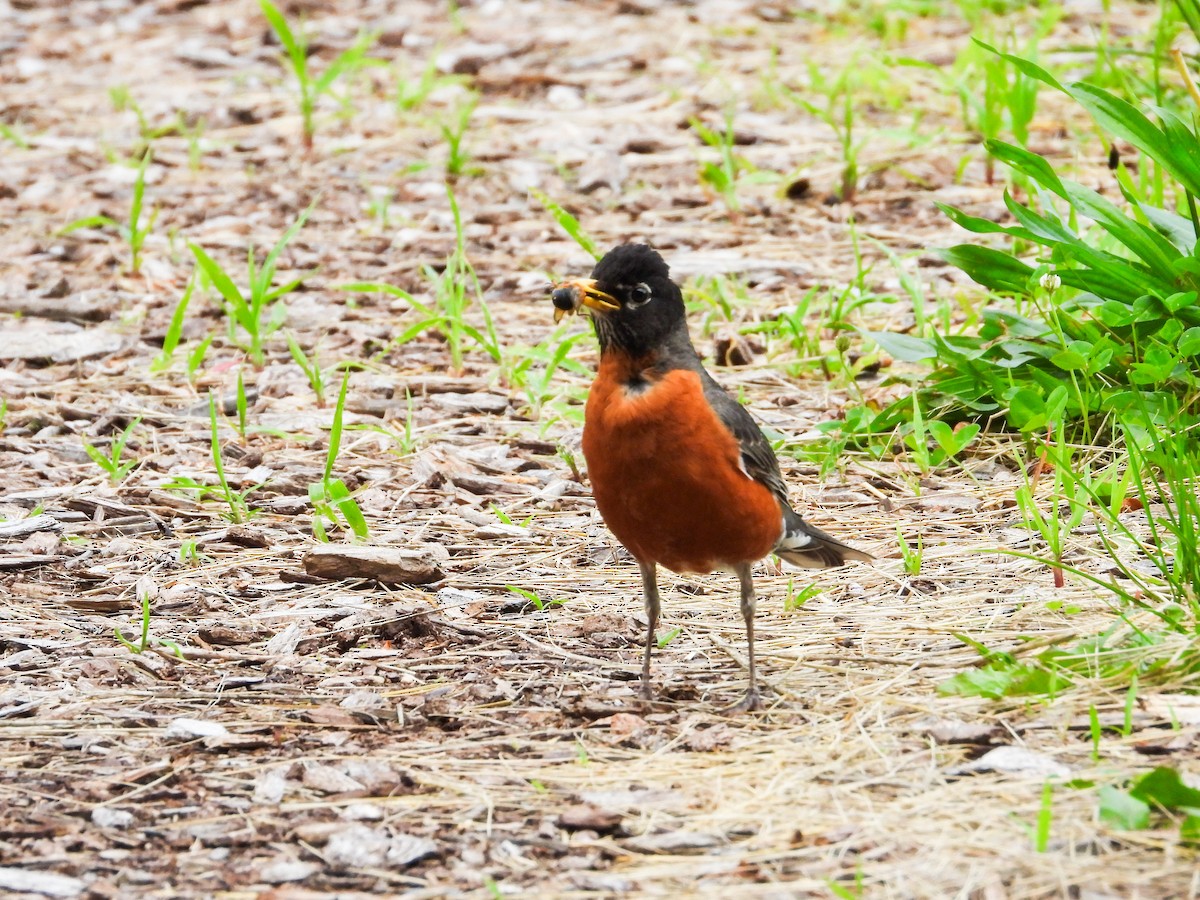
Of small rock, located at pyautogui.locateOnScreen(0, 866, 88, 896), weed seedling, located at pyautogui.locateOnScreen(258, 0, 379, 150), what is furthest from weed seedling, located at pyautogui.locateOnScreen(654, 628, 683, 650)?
weed seedling, located at pyautogui.locateOnScreen(258, 0, 379, 150)

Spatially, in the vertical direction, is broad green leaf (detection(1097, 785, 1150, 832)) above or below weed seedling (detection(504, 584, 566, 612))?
above

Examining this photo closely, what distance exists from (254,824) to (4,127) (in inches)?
264

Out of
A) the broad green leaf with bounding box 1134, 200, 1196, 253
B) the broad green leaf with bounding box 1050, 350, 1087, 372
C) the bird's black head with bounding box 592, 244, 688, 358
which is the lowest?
the broad green leaf with bounding box 1050, 350, 1087, 372

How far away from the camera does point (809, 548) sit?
4031 mm

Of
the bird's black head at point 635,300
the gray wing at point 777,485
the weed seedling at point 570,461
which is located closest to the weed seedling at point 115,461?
the weed seedling at point 570,461

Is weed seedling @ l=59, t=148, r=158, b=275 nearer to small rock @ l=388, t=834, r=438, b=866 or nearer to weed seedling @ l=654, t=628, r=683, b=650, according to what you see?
weed seedling @ l=654, t=628, r=683, b=650

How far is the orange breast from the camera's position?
348 cm

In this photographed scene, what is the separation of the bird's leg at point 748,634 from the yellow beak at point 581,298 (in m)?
0.72

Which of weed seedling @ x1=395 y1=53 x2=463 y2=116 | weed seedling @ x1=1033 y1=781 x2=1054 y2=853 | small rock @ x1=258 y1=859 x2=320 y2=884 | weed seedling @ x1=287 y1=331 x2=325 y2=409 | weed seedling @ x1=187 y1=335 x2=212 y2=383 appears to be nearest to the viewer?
weed seedling @ x1=1033 y1=781 x2=1054 y2=853

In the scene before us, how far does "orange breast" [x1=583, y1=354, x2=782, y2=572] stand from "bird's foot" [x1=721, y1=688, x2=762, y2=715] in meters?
0.37

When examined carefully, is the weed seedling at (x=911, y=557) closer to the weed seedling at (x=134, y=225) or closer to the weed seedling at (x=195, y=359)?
the weed seedling at (x=195, y=359)

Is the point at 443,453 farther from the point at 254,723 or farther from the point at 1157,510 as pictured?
the point at 1157,510

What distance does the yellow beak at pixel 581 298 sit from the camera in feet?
11.9

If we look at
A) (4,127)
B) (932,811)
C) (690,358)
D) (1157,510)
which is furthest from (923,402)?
(4,127)
